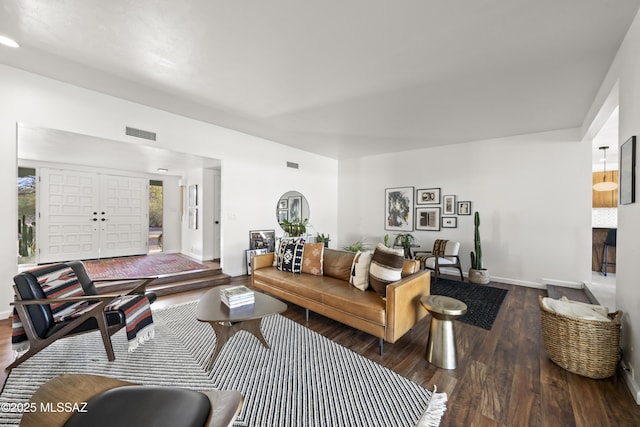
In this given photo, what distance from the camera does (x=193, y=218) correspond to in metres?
6.24

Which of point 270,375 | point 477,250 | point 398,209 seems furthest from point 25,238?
point 477,250

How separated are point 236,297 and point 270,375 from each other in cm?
71

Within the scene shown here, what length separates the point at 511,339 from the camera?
2.60 metres

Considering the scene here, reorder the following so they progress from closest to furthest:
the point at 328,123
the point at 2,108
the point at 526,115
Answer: the point at 2,108, the point at 526,115, the point at 328,123

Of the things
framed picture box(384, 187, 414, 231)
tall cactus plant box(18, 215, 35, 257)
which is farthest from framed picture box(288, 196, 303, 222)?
tall cactus plant box(18, 215, 35, 257)

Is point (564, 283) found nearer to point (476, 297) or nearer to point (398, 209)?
point (476, 297)

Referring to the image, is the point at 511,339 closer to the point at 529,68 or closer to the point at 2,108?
the point at 529,68

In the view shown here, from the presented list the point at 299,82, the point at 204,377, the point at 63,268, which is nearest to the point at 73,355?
the point at 63,268

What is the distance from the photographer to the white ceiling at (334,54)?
1884mm

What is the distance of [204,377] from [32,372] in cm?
137

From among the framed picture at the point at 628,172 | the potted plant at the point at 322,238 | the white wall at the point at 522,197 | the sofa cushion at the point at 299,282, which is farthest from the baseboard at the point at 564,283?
the potted plant at the point at 322,238

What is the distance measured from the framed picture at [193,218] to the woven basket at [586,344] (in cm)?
643

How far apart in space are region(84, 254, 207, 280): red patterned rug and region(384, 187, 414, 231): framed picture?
4.36 meters

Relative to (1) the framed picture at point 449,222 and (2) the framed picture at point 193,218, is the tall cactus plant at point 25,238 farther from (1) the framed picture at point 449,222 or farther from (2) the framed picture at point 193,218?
(1) the framed picture at point 449,222
